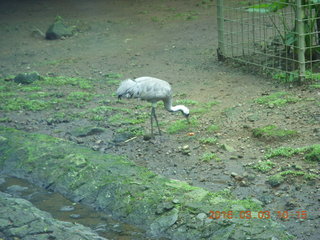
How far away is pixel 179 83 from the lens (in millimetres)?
8977

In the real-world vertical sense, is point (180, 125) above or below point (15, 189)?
above

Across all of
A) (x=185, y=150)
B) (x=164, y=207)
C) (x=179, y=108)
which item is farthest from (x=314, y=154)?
(x=179, y=108)

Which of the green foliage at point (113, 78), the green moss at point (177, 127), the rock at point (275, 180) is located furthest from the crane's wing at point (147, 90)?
the green foliage at point (113, 78)

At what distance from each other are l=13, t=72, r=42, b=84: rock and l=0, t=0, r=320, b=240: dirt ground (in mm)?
447

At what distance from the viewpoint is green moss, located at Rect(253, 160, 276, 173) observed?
18.7 feet

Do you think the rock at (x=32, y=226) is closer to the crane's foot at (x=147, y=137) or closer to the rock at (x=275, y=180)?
the rock at (x=275, y=180)

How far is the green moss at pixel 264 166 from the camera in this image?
569 cm

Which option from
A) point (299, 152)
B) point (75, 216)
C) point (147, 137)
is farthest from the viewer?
point (147, 137)

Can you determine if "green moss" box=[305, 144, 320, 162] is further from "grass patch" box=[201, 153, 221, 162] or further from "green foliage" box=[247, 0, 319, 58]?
"green foliage" box=[247, 0, 319, 58]

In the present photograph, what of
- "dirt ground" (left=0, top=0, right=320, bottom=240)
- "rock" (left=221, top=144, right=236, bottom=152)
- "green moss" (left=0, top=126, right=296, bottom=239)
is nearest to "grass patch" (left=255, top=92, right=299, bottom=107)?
"dirt ground" (left=0, top=0, right=320, bottom=240)
